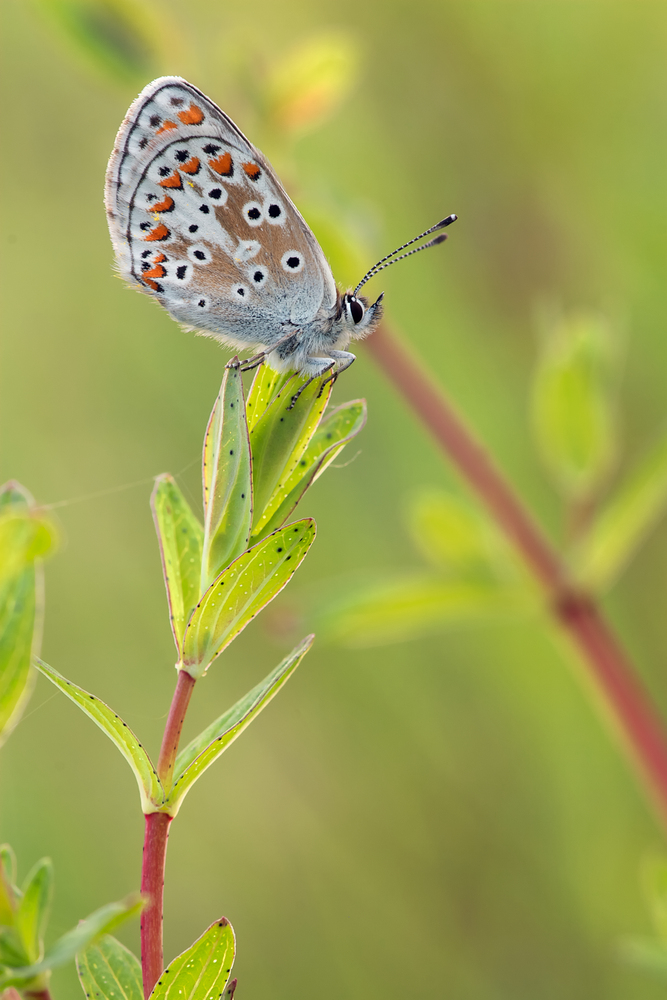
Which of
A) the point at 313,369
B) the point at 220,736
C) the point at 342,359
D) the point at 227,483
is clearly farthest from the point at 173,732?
the point at 342,359

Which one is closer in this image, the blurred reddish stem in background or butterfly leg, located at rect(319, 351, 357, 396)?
butterfly leg, located at rect(319, 351, 357, 396)

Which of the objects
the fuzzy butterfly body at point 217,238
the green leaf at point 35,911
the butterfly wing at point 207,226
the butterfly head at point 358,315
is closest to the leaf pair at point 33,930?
the green leaf at point 35,911

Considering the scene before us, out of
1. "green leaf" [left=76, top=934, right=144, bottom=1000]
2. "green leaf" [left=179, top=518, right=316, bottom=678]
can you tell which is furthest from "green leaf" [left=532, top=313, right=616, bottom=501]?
"green leaf" [left=76, top=934, right=144, bottom=1000]

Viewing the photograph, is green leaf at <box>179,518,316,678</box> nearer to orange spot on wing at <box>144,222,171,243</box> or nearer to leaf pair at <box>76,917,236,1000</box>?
leaf pair at <box>76,917,236,1000</box>

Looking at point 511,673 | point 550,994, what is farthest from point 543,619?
point 550,994

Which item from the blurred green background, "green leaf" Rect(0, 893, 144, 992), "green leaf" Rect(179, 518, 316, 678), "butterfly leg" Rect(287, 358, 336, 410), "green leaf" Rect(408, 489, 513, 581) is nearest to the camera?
"green leaf" Rect(0, 893, 144, 992)
